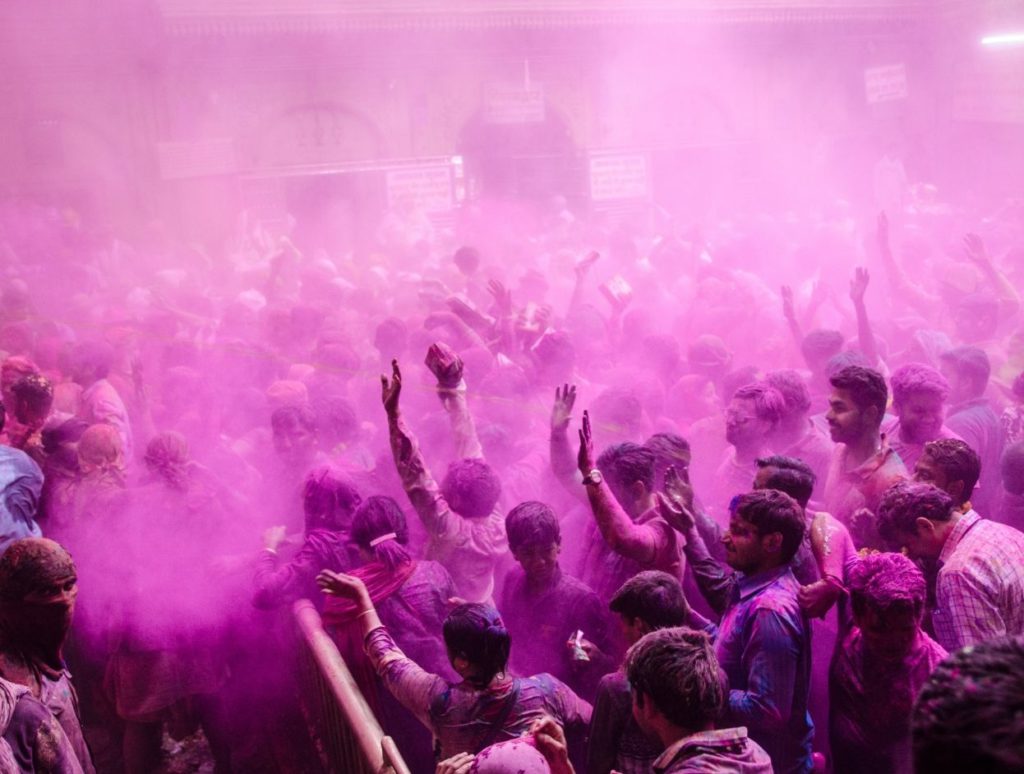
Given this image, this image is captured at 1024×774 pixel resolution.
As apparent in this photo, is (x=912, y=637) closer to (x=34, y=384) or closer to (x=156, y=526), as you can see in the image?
(x=156, y=526)

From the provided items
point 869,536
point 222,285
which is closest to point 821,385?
point 869,536

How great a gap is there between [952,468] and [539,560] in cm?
158

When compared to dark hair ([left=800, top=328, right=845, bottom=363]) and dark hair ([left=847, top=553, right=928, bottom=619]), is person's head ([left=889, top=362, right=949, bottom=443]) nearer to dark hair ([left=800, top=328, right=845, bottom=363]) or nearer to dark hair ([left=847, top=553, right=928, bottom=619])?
dark hair ([left=800, top=328, right=845, bottom=363])

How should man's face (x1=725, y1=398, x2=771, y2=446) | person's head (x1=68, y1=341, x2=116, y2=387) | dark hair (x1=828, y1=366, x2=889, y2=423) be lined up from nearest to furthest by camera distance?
dark hair (x1=828, y1=366, x2=889, y2=423)
man's face (x1=725, y1=398, x2=771, y2=446)
person's head (x1=68, y1=341, x2=116, y2=387)

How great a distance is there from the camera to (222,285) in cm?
1077

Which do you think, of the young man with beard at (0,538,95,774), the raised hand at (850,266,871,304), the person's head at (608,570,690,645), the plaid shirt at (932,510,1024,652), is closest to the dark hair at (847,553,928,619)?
the plaid shirt at (932,510,1024,652)

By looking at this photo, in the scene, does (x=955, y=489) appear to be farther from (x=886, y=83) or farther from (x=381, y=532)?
(x=886, y=83)

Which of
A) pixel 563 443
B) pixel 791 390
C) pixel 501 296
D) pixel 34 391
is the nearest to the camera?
pixel 563 443

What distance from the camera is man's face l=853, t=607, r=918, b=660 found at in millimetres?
2533

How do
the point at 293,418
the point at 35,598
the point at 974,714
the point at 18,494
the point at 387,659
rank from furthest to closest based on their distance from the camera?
1. the point at 293,418
2. the point at 18,494
3. the point at 387,659
4. the point at 35,598
5. the point at 974,714

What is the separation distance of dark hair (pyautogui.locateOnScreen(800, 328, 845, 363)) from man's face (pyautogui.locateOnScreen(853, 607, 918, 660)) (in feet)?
A: 9.92

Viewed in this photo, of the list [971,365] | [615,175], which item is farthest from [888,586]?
[615,175]

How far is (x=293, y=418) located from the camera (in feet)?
14.9

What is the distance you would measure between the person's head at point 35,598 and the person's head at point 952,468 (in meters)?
3.01
